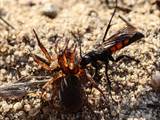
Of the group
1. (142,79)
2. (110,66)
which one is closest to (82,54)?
(110,66)

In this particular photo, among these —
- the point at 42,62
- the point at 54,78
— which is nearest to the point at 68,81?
the point at 54,78

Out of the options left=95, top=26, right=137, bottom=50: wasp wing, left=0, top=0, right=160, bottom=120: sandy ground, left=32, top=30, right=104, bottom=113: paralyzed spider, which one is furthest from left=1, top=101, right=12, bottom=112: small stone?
left=95, top=26, right=137, bottom=50: wasp wing

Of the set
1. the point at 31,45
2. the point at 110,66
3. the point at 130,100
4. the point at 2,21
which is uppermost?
the point at 2,21

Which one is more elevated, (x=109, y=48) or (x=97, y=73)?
(x=109, y=48)

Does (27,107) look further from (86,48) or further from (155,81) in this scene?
(155,81)

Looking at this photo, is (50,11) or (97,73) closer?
(97,73)

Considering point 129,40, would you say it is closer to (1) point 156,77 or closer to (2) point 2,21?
(1) point 156,77

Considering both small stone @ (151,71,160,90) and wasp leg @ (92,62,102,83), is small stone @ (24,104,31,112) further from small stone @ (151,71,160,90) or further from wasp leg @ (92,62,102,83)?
small stone @ (151,71,160,90)
